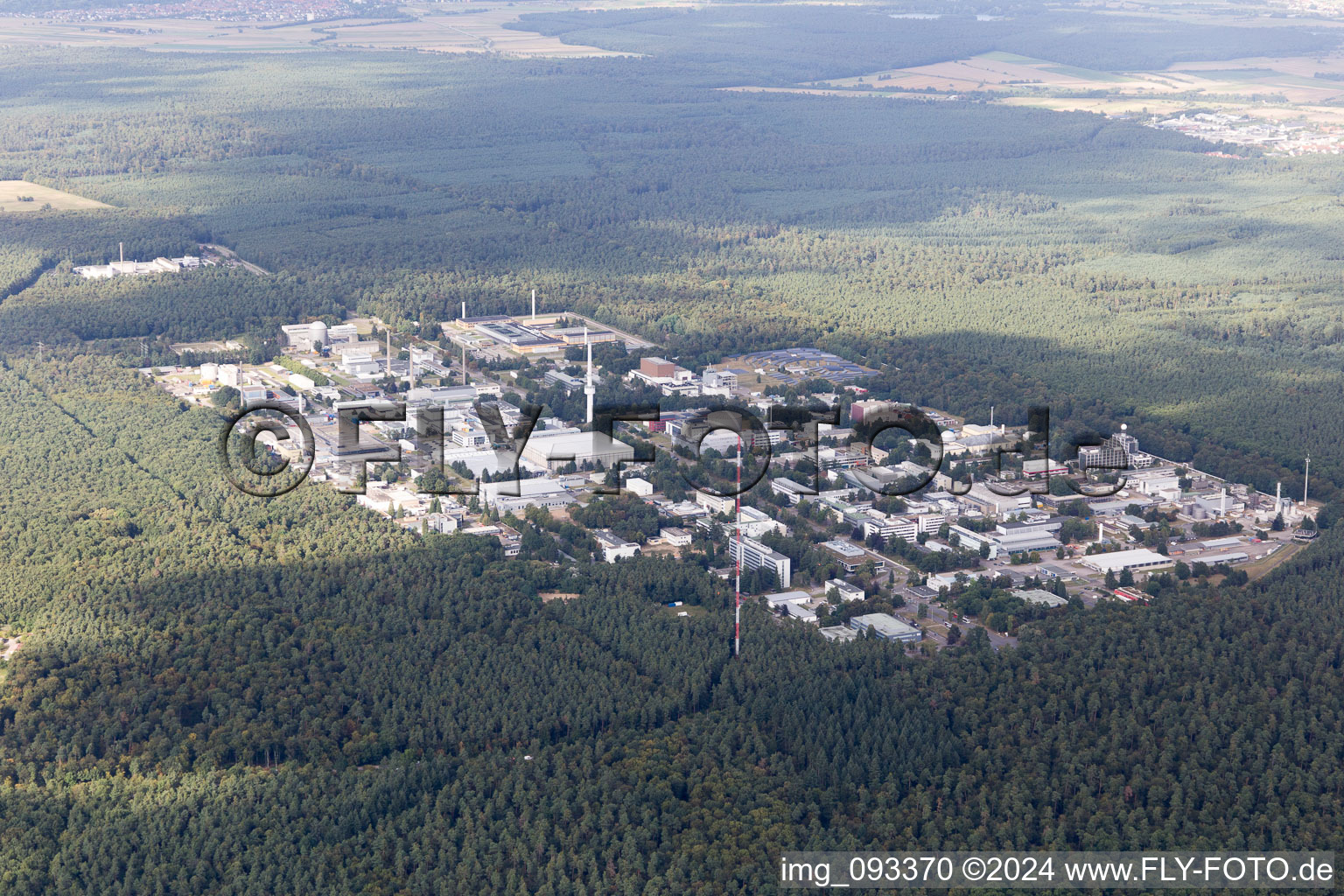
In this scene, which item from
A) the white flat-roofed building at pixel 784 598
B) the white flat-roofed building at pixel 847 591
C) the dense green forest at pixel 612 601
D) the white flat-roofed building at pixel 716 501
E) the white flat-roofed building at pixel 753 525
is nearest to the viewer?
the dense green forest at pixel 612 601

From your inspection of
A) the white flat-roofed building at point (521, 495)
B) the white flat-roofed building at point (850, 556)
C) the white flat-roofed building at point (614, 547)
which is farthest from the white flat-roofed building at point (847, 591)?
the white flat-roofed building at point (521, 495)

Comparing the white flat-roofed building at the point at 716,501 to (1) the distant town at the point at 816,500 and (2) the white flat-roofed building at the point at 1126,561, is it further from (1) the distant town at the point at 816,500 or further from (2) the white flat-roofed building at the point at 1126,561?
(2) the white flat-roofed building at the point at 1126,561

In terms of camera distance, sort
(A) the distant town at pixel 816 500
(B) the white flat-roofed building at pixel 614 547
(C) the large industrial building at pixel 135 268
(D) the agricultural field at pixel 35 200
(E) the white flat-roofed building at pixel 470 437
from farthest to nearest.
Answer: (D) the agricultural field at pixel 35 200 < (C) the large industrial building at pixel 135 268 < (E) the white flat-roofed building at pixel 470 437 < (B) the white flat-roofed building at pixel 614 547 < (A) the distant town at pixel 816 500

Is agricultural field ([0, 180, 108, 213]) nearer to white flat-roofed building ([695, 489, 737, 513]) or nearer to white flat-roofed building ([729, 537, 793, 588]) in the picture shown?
white flat-roofed building ([695, 489, 737, 513])

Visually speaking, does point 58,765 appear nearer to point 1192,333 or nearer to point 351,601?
point 351,601

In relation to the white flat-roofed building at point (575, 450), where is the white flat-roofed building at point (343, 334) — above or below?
above

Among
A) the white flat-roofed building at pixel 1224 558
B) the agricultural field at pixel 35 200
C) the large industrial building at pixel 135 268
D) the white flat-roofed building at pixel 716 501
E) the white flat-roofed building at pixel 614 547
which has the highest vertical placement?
the agricultural field at pixel 35 200

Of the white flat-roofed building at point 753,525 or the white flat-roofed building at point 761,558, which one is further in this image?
the white flat-roofed building at point 753,525

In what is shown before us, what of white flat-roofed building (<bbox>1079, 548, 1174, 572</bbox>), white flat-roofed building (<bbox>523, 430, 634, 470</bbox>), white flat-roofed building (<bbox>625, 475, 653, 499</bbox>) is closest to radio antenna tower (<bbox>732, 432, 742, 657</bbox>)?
white flat-roofed building (<bbox>625, 475, 653, 499</bbox>)
